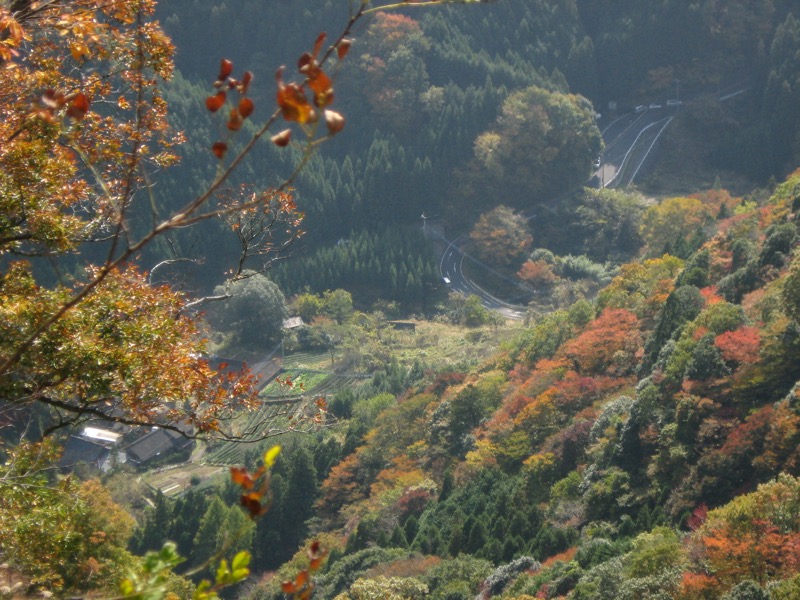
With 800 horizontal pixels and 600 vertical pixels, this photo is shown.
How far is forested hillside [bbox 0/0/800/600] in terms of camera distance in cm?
795

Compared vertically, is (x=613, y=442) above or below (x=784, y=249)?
below

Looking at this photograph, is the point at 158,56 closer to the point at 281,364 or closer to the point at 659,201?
the point at 281,364

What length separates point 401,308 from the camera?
50719mm

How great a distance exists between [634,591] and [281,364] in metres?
31.5

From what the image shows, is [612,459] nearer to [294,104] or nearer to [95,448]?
[294,104]

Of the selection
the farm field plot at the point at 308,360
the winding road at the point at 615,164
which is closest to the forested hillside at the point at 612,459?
the farm field plot at the point at 308,360

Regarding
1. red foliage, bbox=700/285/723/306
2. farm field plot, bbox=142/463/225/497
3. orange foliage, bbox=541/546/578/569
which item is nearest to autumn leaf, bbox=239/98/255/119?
orange foliage, bbox=541/546/578/569

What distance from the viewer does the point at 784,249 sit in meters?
24.7

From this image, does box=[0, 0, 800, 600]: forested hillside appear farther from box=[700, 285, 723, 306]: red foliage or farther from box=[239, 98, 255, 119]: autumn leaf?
box=[700, 285, 723, 306]: red foliage

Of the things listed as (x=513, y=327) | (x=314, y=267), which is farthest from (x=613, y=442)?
(x=314, y=267)

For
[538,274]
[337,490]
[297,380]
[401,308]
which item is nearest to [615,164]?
[538,274]

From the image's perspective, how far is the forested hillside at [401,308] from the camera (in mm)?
7953

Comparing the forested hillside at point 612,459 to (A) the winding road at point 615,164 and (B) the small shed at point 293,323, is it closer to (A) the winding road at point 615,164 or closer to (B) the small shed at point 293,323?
(B) the small shed at point 293,323

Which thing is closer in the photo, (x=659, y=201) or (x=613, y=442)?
(x=613, y=442)
